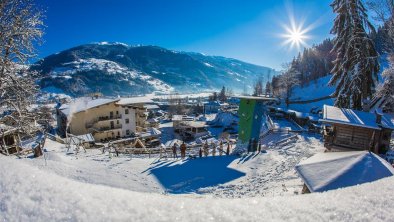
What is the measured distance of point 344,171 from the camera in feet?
33.2

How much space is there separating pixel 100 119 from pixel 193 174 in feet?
124

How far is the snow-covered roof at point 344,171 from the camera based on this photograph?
31.0ft

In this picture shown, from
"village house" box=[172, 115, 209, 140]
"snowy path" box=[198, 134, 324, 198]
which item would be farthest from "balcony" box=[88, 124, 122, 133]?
"snowy path" box=[198, 134, 324, 198]

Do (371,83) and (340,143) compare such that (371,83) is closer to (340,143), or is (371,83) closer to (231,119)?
(340,143)

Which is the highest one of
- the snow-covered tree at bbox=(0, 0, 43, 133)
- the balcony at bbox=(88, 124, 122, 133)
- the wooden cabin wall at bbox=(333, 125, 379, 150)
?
the snow-covered tree at bbox=(0, 0, 43, 133)

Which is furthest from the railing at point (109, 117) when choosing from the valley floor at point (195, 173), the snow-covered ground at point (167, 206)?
the snow-covered ground at point (167, 206)

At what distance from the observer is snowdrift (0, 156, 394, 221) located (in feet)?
10.5

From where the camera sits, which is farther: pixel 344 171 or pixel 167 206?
pixel 344 171

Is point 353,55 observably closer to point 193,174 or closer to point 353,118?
point 353,118

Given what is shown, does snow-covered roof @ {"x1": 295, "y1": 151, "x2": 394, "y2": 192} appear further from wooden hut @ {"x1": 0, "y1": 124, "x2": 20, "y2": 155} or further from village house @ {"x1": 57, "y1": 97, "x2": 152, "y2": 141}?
village house @ {"x1": 57, "y1": 97, "x2": 152, "y2": 141}

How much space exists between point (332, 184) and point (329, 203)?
23.3 feet

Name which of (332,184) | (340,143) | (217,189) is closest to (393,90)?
(340,143)

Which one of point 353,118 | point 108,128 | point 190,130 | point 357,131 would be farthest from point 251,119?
point 108,128

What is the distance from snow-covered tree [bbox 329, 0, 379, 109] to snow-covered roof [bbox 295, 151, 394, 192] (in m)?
16.5
